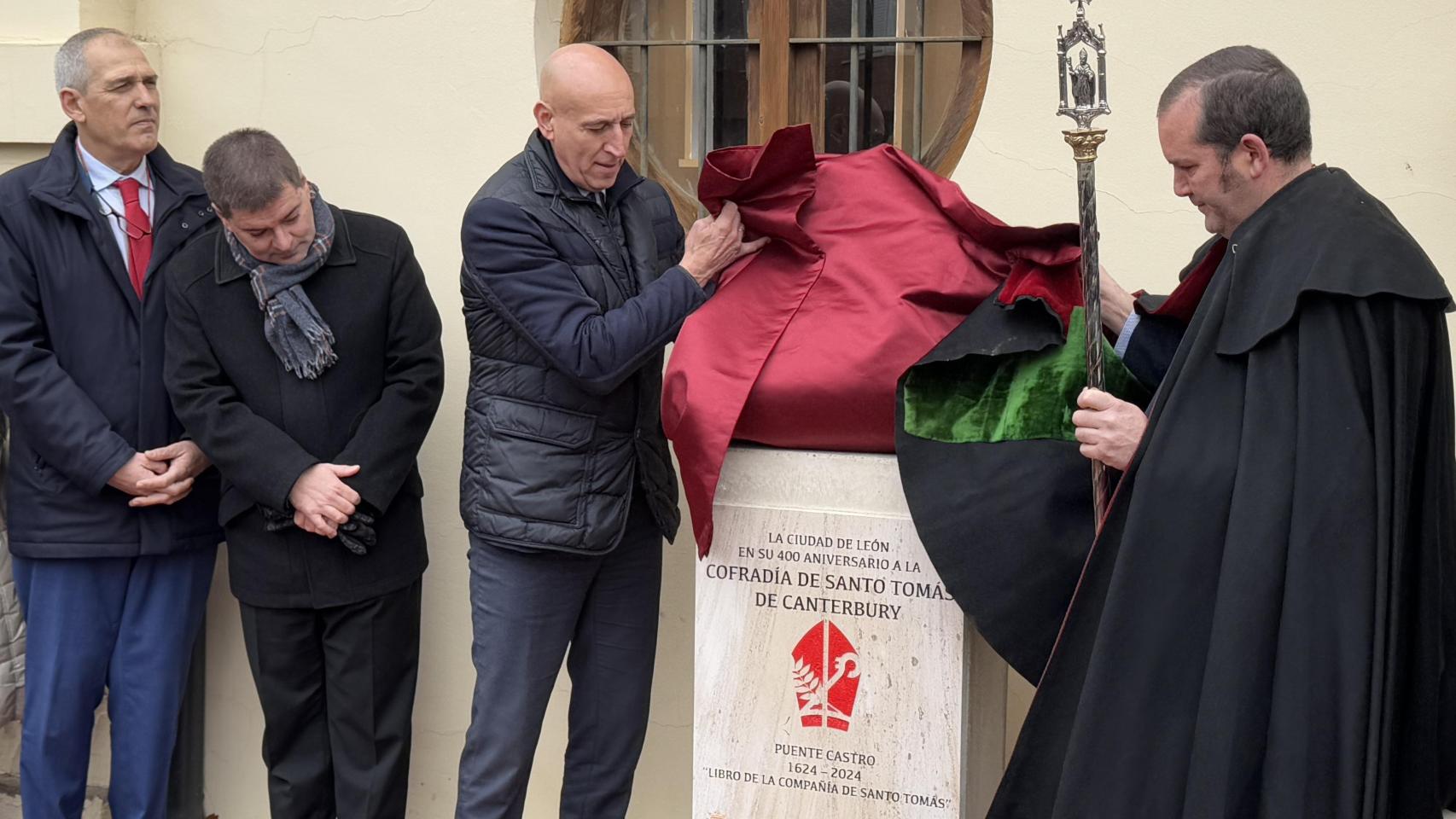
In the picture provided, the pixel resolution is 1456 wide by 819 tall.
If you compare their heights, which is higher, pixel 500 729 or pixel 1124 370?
pixel 1124 370

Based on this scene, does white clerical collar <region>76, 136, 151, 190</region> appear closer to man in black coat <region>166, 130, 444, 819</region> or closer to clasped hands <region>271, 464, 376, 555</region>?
man in black coat <region>166, 130, 444, 819</region>

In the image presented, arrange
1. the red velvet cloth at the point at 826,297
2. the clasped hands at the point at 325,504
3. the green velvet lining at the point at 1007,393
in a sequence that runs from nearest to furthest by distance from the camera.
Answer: the green velvet lining at the point at 1007,393 → the red velvet cloth at the point at 826,297 → the clasped hands at the point at 325,504

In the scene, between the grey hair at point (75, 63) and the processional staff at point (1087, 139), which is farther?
the grey hair at point (75, 63)

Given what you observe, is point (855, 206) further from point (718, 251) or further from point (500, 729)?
point (500, 729)

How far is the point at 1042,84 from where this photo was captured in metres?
3.29

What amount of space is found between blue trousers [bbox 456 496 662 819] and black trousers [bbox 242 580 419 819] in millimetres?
336

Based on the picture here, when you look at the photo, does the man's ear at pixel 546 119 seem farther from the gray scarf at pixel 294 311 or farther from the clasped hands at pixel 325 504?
the clasped hands at pixel 325 504

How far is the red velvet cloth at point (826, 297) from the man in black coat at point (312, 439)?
870 mm

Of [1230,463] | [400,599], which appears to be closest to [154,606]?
[400,599]

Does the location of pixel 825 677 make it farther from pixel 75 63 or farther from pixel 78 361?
pixel 75 63

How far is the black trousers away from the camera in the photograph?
3.36m

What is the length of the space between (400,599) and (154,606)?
61cm

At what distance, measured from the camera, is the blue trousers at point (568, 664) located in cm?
306

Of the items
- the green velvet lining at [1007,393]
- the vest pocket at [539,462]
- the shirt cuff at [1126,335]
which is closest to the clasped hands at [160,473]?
the vest pocket at [539,462]
